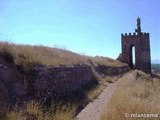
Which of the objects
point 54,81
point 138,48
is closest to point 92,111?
point 54,81

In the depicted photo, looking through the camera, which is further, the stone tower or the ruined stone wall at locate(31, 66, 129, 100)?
the stone tower

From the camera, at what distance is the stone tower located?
3691 centimetres

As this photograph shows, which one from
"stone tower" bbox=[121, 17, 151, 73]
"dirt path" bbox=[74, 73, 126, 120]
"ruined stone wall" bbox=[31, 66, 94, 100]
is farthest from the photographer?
"stone tower" bbox=[121, 17, 151, 73]

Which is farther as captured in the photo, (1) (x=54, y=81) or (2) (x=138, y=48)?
(2) (x=138, y=48)

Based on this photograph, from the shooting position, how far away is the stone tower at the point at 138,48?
3691 cm

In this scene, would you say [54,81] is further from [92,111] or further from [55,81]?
[92,111]

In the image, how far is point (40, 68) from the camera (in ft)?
23.3

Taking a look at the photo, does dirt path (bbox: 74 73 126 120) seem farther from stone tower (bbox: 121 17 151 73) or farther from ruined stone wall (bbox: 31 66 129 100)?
stone tower (bbox: 121 17 151 73)

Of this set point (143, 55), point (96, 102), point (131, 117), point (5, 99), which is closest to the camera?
point (131, 117)

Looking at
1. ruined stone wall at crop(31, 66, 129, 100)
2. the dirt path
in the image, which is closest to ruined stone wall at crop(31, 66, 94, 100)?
ruined stone wall at crop(31, 66, 129, 100)

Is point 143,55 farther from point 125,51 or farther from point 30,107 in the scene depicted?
point 30,107

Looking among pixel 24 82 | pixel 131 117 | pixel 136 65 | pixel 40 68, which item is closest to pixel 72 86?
pixel 40 68

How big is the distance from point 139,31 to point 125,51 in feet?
14.4

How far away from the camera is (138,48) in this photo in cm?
3700
